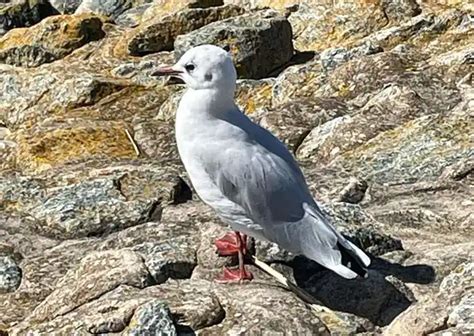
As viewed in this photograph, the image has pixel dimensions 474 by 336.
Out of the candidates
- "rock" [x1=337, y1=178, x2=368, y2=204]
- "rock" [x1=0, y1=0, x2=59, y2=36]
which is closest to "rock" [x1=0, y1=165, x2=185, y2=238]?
"rock" [x1=337, y1=178, x2=368, y2=204]

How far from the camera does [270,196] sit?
6.97 m

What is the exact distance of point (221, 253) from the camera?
7.48m

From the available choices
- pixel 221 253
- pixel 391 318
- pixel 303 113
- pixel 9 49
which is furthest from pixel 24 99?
pixel 391 318

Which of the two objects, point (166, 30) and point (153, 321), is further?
point (166, 30)

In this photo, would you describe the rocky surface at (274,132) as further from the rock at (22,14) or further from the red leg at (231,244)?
the rock at (22,14)

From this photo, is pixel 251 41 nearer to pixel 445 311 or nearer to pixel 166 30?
pixel 166 30

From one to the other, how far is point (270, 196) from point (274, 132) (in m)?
4.16

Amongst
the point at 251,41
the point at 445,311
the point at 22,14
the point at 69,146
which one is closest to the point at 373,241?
the point at 445,311

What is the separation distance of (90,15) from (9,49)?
219 centimetres

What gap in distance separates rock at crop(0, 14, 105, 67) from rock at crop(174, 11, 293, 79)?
3138 millimetres

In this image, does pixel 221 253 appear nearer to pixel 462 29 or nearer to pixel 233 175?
pixel 233 175

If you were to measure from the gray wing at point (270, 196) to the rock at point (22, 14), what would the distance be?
13485 millimetres

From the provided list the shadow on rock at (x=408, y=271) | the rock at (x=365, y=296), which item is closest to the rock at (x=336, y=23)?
the shadow on rock at (x=408, y=271)

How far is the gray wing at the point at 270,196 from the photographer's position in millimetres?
6906
